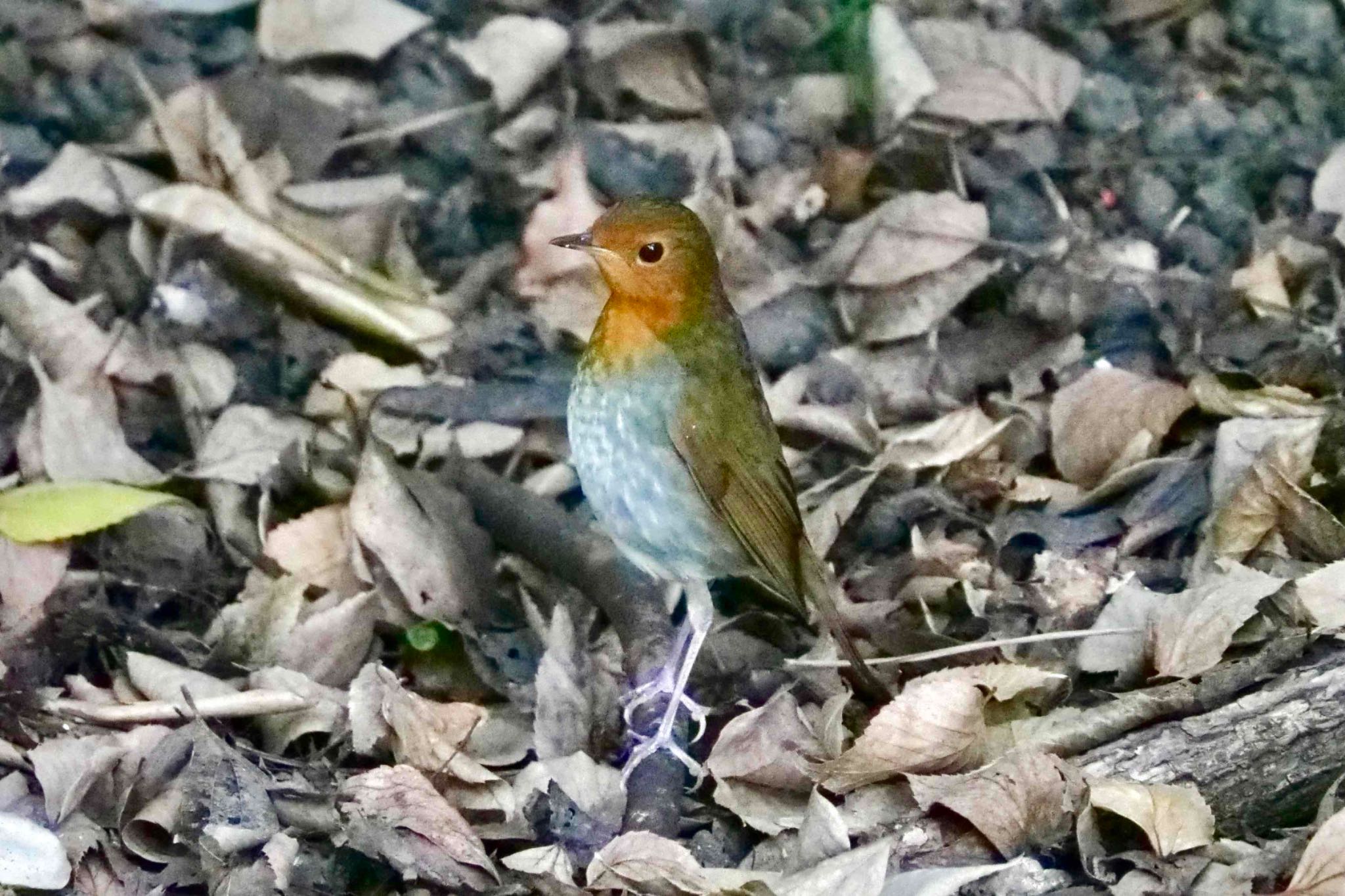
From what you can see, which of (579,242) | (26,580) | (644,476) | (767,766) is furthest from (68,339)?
(767,766)

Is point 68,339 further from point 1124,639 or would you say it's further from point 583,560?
point 1124,639

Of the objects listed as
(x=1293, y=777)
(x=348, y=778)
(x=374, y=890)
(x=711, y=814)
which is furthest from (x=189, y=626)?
(x=1293, y=777)

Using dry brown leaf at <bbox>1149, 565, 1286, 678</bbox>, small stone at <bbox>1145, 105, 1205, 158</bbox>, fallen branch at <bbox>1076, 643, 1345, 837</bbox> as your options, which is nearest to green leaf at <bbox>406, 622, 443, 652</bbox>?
fallen branch at <bbox>1076, 643, 1345, 837</bbox>

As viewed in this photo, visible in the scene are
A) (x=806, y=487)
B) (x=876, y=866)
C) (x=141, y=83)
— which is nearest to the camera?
(x=876, y=866)

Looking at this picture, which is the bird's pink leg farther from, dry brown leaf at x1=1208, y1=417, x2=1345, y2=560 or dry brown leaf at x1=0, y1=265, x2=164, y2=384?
dry brown leaf at x1=0, y1=265, x2=164, y2=384

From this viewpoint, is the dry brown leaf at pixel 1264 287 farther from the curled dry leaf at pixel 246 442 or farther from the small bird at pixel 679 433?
the curled dry leaf at pixel 246 442

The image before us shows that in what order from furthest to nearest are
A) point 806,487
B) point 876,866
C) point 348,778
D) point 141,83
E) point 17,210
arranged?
1. point 141,83
2. point 17,210
3. point 806,487
4. point 348,778
5. point 876,866

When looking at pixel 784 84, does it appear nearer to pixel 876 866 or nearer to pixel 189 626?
pixel 189 626
